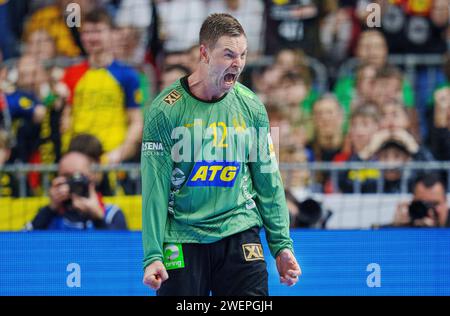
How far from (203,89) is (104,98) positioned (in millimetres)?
3857

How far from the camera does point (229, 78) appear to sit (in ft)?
14.6

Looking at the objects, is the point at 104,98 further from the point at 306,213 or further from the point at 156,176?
the point at 156,176

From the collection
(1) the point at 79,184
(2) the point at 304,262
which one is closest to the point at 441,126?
(2) the point at 304,262

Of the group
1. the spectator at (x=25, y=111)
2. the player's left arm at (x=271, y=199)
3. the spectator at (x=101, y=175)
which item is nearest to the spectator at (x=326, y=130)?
the spectator at (x=101, y=175)

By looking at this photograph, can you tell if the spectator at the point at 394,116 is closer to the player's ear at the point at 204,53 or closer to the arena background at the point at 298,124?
the arena background at the point at 298,124

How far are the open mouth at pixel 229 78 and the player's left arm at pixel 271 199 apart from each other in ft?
0.81

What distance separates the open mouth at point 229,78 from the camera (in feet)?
14.5

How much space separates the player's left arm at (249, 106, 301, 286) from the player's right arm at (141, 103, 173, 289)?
0.41m

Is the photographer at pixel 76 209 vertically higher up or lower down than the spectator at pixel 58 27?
lower down

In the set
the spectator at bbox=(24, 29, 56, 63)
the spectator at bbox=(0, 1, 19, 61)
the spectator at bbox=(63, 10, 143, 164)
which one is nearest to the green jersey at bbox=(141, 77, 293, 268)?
the spectator at bbox=(63, 10, 143, 164)

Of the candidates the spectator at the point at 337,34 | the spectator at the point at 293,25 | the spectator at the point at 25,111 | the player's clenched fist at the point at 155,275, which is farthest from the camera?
the spectator at the point at 337,34

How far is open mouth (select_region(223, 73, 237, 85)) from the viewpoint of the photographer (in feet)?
14.5
